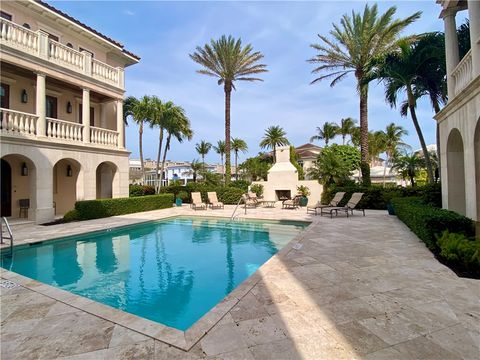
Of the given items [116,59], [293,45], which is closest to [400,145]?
[293,45]

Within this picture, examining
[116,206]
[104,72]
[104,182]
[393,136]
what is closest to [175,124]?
[104,72]

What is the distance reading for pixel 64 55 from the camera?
13992 millimetres

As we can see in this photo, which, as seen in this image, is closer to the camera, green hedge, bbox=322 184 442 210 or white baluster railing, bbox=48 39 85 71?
white baluster railing, bbox=48 39 85 71

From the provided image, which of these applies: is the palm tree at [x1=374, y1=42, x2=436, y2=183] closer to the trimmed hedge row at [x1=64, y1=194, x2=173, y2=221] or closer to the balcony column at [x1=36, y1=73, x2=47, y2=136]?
the trimmed hedge row at [x1=64, y1=194, x2=173, y2=221]

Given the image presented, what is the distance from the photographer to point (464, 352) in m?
2.83

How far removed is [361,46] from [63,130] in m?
18.9

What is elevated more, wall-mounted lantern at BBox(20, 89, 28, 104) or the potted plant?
wall-mounted lantern at BBox(20, 89, 28, 104)

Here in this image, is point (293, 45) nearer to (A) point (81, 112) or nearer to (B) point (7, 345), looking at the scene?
(A) point (81, 112)

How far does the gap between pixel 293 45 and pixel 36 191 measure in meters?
15.6

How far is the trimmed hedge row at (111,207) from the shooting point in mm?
13945

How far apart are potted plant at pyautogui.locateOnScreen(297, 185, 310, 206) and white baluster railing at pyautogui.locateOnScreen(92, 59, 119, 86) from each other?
51.0ft

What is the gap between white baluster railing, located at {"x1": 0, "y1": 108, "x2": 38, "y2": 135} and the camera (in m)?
11.6

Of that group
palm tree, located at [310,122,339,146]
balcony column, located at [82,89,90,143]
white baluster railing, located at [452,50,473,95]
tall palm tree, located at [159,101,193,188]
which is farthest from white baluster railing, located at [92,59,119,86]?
palm tree, located at [310,122,339,146]

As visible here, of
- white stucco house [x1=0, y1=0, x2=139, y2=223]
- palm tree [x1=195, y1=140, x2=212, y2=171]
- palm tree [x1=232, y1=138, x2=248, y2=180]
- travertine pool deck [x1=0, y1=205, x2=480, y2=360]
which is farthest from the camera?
palm tree [x1=232, y1=138, x2=248, y2=180]
